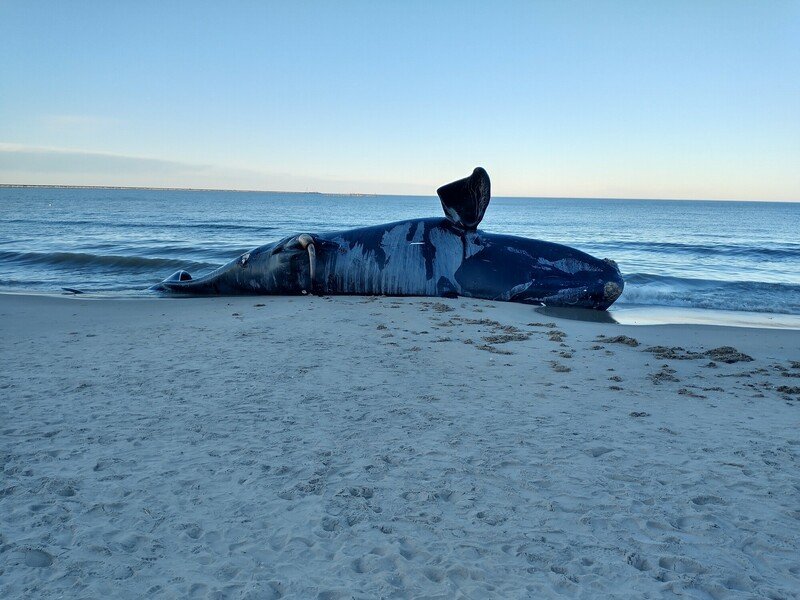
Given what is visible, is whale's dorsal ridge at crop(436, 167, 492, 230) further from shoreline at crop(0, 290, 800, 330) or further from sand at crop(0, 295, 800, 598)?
sand at crop(0, 295, 800, 598)

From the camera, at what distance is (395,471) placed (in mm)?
3582

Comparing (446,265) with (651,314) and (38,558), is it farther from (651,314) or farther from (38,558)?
(38,558)

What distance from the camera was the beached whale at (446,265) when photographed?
9.79 metres

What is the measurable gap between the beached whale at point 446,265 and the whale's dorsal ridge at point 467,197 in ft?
0.07

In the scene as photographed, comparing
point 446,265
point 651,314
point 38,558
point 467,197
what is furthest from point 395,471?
point 651,314

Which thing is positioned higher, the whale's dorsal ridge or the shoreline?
the whale's dorsal ridge

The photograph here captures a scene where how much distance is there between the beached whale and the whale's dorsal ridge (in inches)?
0.8

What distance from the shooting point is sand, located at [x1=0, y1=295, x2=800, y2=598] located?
2652 mm

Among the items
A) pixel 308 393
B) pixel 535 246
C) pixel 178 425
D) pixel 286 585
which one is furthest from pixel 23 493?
pixel 535 246

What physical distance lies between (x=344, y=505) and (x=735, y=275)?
16.8 meters

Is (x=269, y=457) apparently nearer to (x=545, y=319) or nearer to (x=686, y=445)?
(x=686, y=445)

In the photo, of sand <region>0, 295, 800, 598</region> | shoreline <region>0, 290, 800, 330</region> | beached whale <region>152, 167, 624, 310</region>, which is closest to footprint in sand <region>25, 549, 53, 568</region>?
sand <region>0, 295, 800, 598</region>

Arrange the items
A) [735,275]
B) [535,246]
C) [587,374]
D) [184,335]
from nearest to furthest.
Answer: [587,374] → [184,335] → [535,246] → [735,275]

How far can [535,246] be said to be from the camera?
1004cm
